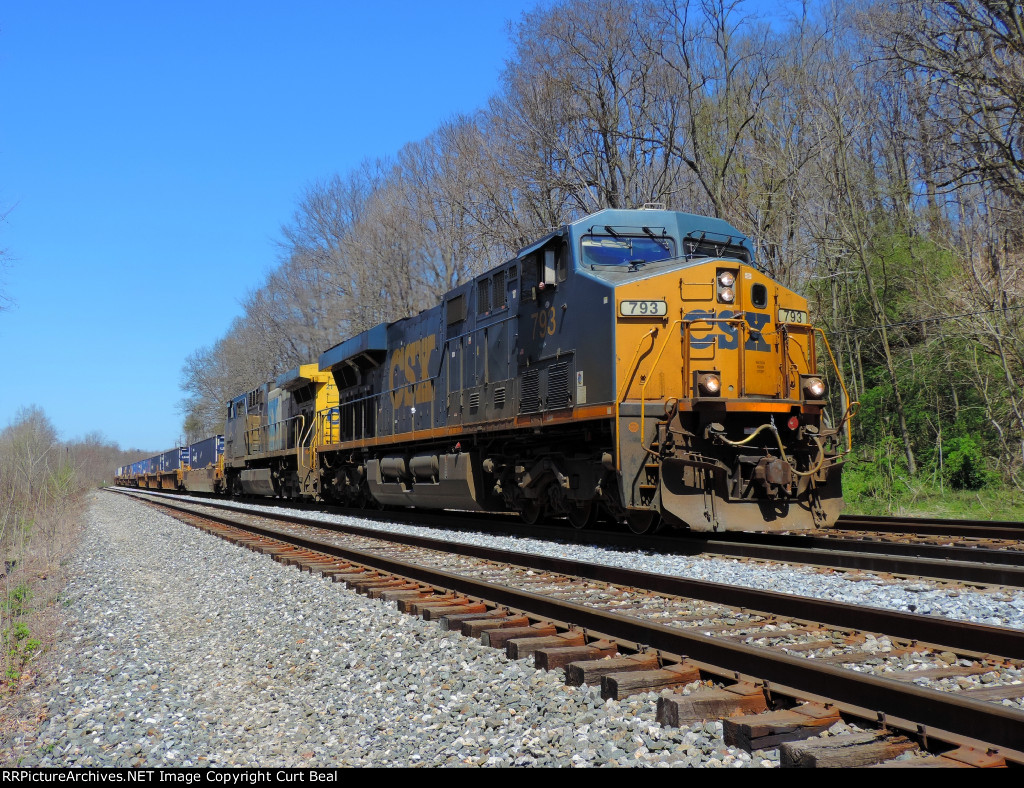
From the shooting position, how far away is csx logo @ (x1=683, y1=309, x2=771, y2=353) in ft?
28.0

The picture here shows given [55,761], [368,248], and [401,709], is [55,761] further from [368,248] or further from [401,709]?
[368,248]

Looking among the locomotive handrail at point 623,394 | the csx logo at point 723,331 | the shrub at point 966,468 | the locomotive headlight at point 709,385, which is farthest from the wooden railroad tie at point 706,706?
the shrub at point 966,468

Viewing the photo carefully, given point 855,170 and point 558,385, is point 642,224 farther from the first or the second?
point 855,170

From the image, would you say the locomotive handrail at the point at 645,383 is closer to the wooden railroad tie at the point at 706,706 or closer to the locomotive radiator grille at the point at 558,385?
the locomotive radiator grille at the point at 558,385

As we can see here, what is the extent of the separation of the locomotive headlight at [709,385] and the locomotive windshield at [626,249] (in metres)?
1.68

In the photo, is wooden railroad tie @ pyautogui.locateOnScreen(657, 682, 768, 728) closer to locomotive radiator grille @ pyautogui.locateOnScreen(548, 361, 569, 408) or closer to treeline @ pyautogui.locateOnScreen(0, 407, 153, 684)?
treeline @ pyautogui.locateOnScreen(0, 407, 153, 684)

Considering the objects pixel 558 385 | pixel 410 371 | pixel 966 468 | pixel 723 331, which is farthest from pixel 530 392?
pixel 966 468

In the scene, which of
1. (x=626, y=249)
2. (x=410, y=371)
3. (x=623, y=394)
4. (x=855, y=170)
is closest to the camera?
(x=623, y=394)

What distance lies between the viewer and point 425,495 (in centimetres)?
1355

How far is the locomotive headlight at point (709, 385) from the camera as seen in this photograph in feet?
27.0

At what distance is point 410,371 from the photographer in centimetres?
1489

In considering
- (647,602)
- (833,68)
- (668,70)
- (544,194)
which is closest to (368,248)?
(544,194)

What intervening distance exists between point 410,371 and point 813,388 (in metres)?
7.94

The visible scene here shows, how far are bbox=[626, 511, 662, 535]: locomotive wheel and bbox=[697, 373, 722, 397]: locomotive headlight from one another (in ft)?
5.04
